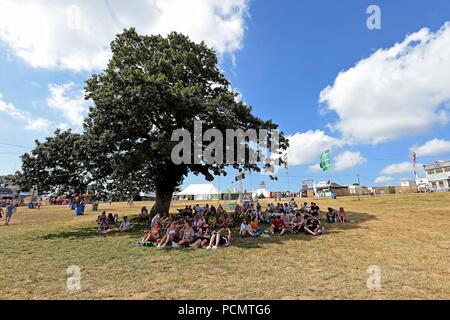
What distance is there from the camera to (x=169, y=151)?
18.1 metres

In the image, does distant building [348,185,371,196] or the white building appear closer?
distant building [348,185,371,196]

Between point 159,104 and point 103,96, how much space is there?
3637 mm

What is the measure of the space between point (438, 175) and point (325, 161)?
43954 millimetres

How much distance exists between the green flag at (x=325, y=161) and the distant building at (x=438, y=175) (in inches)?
1537

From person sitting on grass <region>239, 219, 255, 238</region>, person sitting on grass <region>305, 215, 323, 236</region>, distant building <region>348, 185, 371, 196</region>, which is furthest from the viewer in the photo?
distant building <region>348, 185, 371, 196</region>

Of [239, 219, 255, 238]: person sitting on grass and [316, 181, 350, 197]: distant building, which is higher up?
[316, 181, 350, 197]: distant building

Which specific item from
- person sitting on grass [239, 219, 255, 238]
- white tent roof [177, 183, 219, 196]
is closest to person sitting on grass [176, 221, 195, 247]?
person sitting on grass [239, 219, 255, 238]

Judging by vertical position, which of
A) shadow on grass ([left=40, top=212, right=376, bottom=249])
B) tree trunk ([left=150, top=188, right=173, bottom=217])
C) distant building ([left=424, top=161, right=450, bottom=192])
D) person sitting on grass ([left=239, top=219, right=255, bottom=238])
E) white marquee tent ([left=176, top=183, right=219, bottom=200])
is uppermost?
distant building ([left=424, top=161, right=450, bottom=192])

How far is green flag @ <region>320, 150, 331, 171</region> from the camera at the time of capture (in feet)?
206

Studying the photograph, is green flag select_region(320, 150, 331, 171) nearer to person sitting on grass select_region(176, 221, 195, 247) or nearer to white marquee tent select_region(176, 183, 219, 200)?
white marquee tent select_region(176, 183, 219, 200)

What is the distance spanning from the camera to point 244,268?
31.8ft

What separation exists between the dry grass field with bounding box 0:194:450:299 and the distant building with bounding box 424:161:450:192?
81720mm

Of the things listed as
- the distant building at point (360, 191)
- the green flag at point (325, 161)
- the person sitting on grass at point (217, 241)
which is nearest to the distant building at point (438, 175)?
the distant building at point (360, 191)

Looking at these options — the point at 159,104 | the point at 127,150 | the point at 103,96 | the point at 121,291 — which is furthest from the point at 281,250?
the point at 103,96
